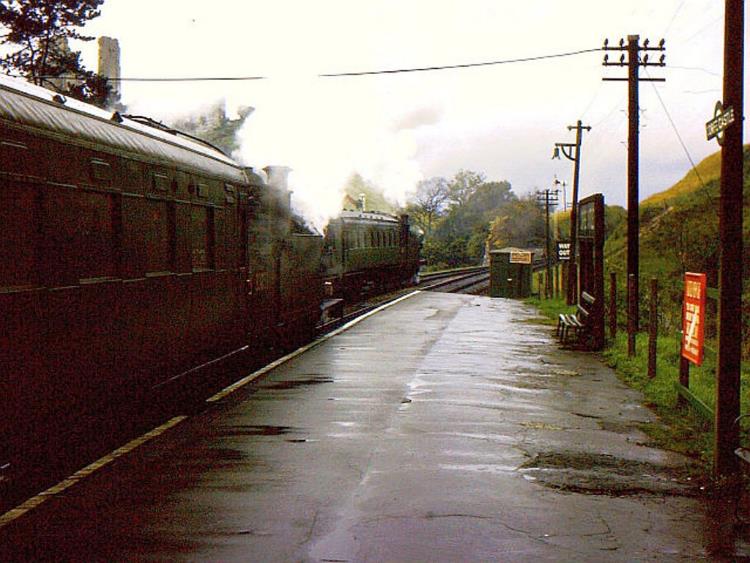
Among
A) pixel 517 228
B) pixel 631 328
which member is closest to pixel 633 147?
pixel 631 328

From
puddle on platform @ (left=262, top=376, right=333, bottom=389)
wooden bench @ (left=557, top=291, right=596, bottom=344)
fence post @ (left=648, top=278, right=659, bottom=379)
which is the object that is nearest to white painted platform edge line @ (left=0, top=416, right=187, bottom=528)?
puddle on platform @ (left=262, top=376, right=333, bottom=389)

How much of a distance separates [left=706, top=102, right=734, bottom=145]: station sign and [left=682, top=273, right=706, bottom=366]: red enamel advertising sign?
2.00 meters

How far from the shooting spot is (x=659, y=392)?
1305 centimetres

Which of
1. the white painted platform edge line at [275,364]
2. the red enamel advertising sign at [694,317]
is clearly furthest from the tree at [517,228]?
the red enamel advertising sign at [694,317]

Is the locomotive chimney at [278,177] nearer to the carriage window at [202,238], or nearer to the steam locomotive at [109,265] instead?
the steam locomotive at [109,265]

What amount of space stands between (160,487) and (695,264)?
151 feet

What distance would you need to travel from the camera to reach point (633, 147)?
82.1 ft

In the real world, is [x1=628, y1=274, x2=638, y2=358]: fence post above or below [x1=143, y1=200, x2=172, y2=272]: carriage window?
below

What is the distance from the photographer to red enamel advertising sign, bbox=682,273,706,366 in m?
10.1

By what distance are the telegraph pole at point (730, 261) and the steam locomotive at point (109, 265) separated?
5108 millimetres

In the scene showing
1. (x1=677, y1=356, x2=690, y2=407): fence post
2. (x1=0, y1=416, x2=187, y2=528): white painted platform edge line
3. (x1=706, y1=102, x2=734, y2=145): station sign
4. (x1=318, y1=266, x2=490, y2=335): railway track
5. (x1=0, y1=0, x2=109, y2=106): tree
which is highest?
(x1=0, y1=0, x2=109, y2=106): tree

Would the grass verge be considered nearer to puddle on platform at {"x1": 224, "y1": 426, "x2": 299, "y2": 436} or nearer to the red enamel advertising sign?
the red enamel advertising sign

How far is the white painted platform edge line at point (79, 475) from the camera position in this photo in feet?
22.1

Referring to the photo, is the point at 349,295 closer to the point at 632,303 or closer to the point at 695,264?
the point at 632,303
